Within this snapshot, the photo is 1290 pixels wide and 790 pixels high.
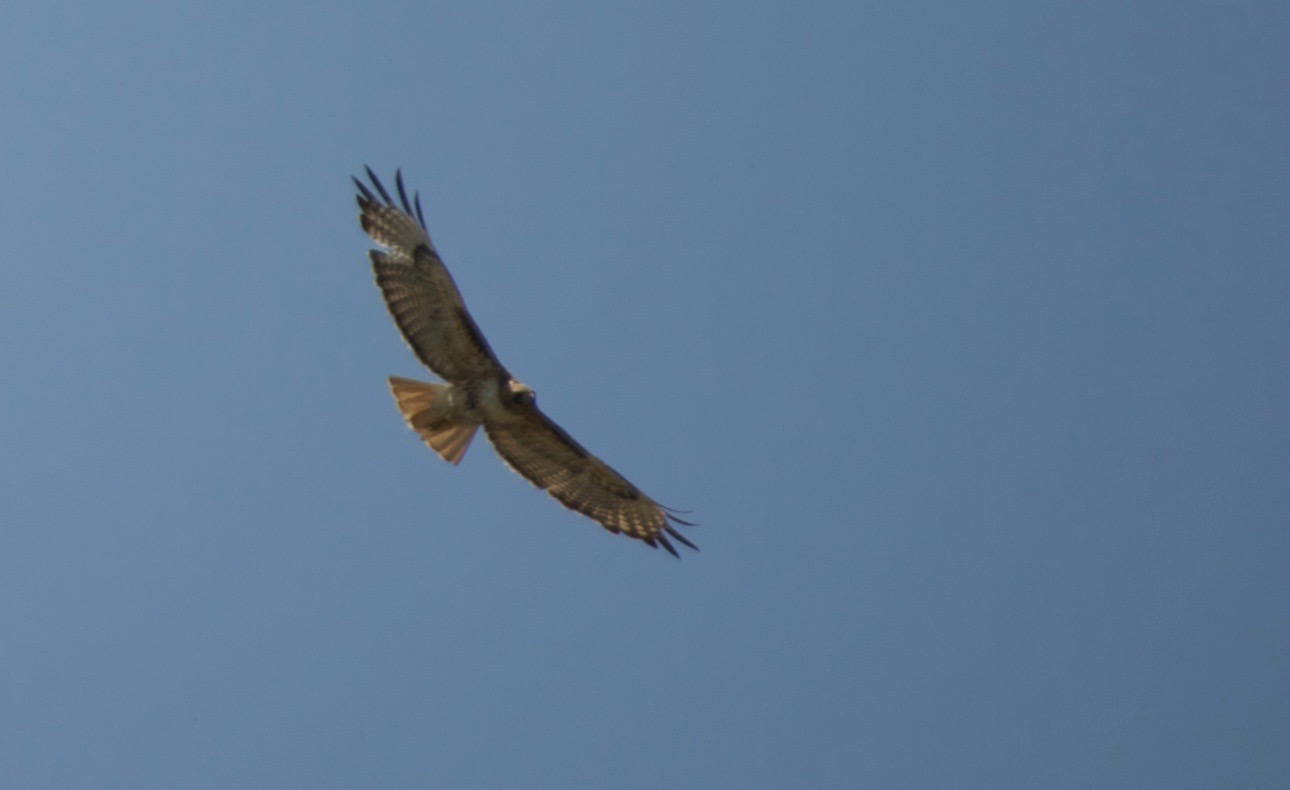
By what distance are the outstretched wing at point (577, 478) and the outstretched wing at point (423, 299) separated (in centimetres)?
56

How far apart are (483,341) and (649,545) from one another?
2.11 m

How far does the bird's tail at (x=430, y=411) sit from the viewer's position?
1226 cm

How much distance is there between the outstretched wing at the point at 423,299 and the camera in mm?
12266

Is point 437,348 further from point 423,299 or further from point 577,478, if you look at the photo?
point 577,478

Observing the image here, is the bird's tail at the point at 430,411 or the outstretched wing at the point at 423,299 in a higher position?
the outstretched wing at the point at 423,299

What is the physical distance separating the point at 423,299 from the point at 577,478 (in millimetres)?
1795

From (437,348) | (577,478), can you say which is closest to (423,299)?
(437,348)

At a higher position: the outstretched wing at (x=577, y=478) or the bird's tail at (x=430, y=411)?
the outstretched wing at (x=577, y=478)

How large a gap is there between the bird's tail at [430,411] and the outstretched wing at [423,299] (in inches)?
6.2

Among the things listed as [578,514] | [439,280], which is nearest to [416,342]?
[439,280]

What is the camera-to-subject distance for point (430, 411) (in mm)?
12273

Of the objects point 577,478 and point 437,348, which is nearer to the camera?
point 437,348

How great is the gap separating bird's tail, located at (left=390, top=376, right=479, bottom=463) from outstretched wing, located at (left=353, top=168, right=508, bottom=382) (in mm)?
157

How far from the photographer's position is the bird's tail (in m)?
12.3
